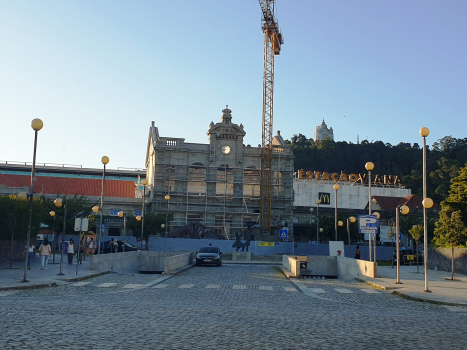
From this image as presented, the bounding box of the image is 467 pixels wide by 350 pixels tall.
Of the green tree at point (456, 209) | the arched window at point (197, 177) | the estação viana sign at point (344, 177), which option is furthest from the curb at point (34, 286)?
the estação viana sign at point (344, 177)

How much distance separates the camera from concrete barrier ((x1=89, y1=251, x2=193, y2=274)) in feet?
94.3

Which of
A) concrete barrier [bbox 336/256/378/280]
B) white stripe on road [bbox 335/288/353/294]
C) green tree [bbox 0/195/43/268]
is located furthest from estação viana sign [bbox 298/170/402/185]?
white stripe on road [bbox 335/288/353/294]

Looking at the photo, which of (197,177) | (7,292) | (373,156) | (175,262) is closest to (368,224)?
(175,262)

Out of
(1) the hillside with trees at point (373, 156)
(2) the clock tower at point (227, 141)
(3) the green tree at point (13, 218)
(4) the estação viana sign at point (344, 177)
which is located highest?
(1) the hillside with trees at point (373, 156)

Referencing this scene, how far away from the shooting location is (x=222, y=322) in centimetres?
1061

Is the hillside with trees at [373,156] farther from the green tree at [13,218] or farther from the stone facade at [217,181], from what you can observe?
the green tree at [13,218]

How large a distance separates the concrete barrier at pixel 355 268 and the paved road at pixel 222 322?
883 cm

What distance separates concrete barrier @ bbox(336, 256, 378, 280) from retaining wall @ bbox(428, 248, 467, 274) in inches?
287

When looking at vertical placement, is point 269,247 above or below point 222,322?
above

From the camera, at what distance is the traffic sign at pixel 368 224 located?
26297 millimetres

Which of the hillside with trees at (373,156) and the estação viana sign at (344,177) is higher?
the hillside with trees at (373,156)

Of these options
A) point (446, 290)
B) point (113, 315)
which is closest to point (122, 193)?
point (446, 290)

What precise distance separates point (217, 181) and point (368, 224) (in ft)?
163

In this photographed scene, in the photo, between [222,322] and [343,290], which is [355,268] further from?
[222,322]
